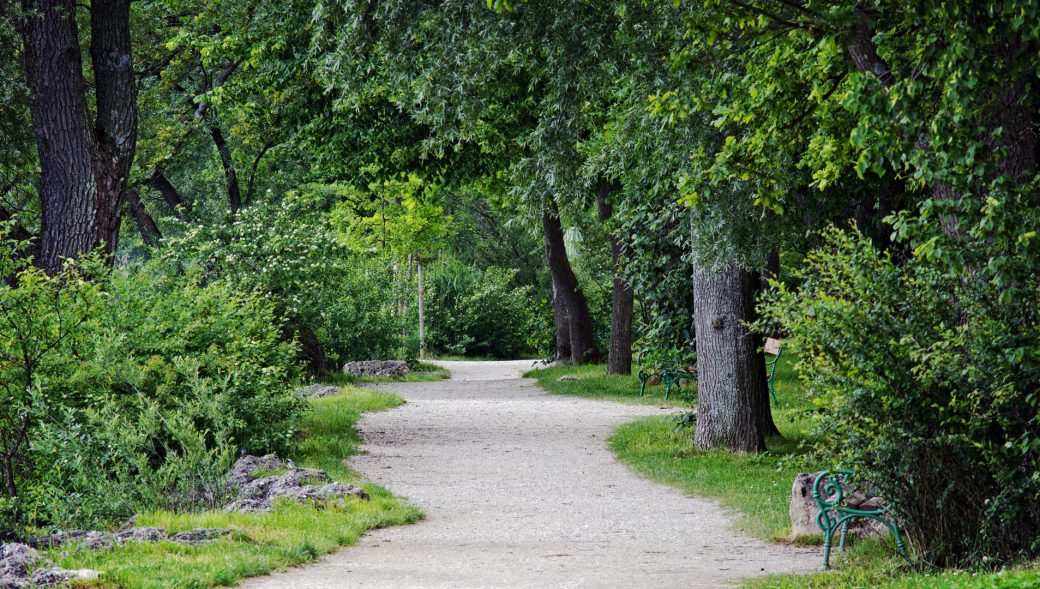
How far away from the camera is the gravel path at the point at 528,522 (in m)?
6.68

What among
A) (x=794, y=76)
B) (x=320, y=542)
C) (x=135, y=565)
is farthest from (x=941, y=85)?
(x=135, y=565)

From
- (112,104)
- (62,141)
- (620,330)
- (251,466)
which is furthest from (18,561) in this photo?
(620,330)

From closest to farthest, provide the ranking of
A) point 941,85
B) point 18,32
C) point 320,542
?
point 941,85
point 320,542
point 18,32

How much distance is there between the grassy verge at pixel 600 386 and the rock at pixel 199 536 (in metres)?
9.48

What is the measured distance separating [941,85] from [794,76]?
1925 mm

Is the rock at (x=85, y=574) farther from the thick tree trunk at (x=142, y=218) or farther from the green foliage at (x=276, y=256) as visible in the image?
the thick tree trunk at (x=142, y=218)

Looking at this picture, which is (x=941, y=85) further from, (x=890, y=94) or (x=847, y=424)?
(x=847, y=424)

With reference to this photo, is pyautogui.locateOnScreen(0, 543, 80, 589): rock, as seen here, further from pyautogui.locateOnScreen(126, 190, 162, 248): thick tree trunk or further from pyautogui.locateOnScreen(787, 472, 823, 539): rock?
pyautogui.locateOnScreen(126, 190, 162, 248): thick tree trunk

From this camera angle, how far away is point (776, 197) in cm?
922

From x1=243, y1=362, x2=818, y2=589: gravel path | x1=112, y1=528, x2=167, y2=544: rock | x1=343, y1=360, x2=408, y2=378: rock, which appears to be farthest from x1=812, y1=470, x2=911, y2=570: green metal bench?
x1=343, y1=360, x2=408, y2=378: rock

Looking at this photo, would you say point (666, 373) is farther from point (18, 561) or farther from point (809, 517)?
point (18, 561)

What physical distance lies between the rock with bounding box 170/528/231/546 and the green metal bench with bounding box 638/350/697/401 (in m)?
9.94

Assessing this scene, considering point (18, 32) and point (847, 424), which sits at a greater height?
point (18, 32)

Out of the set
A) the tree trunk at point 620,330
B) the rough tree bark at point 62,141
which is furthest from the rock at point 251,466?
the tree trunk at point 620,330
